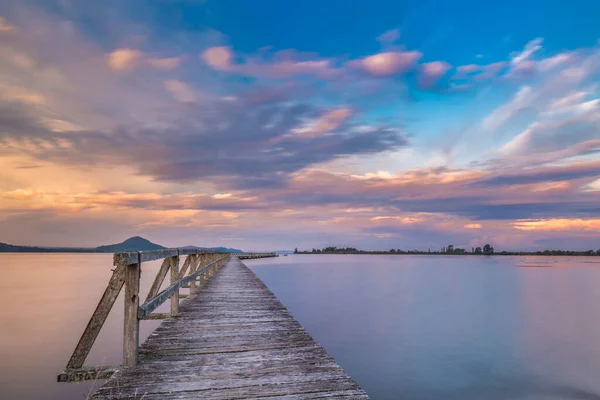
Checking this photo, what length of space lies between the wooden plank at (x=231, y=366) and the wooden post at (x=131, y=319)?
0.17 metres

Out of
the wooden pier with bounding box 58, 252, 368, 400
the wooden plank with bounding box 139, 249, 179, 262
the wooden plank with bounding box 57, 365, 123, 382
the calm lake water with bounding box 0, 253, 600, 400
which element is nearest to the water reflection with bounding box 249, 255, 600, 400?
the calm lake water with bounding box 0, 253, 600, 400

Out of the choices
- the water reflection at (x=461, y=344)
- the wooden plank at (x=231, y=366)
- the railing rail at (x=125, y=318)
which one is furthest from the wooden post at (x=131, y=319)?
the water reflection at (x=461, y=344)

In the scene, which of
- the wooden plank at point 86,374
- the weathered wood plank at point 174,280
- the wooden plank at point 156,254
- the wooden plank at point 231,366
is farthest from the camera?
the weathered wood plank at point 174,280

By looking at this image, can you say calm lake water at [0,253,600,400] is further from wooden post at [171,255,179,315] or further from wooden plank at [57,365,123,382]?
wooden plank at [57,365,123,382]

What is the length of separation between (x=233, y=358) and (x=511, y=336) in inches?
696

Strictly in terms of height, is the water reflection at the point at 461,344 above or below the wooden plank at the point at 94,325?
below

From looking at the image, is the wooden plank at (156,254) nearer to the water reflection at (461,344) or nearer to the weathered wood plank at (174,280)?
the weathered wood plank at (174,280)

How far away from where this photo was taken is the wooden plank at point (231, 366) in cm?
405

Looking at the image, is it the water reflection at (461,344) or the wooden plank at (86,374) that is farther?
the water reflection at (461,344)

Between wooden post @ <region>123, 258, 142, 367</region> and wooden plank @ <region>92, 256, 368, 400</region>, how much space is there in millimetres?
174

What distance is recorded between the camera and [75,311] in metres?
23.9

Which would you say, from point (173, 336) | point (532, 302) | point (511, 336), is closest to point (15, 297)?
point (173, 336)

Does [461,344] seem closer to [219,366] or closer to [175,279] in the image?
[175,279]

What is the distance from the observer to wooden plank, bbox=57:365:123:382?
15.0 feet
